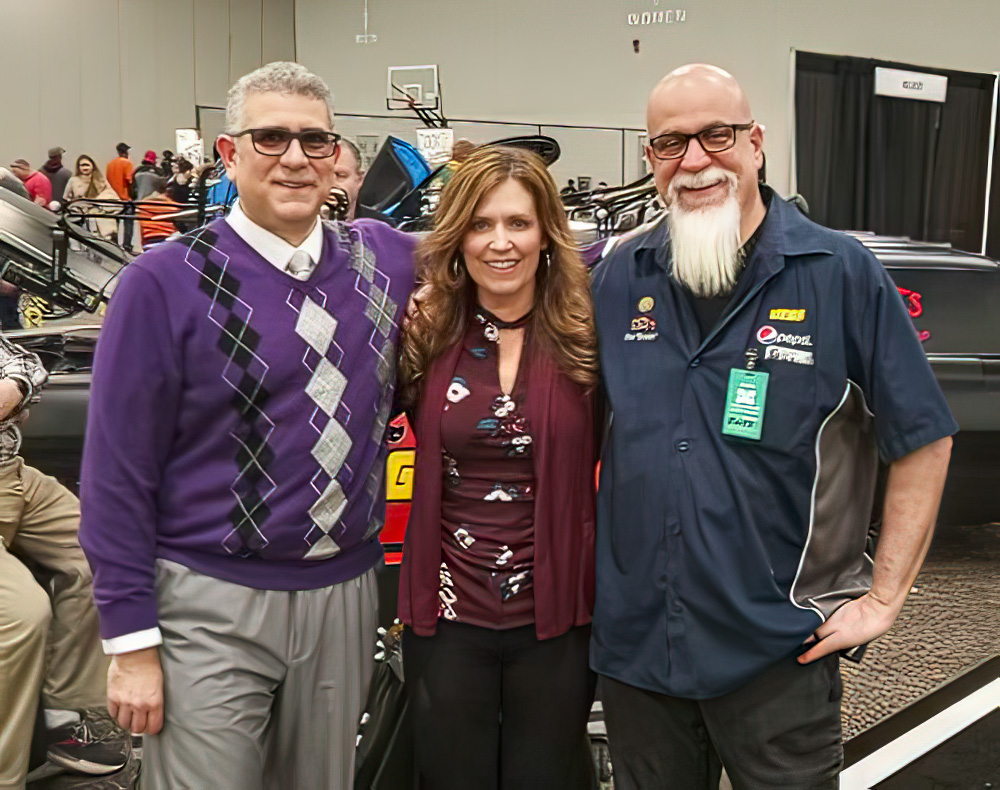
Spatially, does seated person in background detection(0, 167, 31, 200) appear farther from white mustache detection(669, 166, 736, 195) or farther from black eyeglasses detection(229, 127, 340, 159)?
white mustache detection(669, 166, 736, 195)

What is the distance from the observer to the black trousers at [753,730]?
5.92 feet

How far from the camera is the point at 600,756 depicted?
2.64 m

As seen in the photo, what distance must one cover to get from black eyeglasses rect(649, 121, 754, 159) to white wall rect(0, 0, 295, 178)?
1635 cm

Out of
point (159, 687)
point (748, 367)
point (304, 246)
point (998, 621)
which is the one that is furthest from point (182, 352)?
point (998, 621)

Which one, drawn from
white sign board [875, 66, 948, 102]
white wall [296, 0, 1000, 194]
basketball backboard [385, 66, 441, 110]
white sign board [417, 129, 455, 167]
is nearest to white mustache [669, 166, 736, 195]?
white sign board [417, 129, 455, 167]

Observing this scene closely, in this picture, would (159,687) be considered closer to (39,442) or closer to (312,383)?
(312,383)

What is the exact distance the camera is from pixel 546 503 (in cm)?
188

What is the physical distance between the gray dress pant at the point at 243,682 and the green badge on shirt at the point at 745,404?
2.61ft

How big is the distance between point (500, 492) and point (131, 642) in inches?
28.4

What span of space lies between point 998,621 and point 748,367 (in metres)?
3.14

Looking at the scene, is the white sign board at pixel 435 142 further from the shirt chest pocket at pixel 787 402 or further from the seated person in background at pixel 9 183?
the shirt chest pocket at pixel 787 402

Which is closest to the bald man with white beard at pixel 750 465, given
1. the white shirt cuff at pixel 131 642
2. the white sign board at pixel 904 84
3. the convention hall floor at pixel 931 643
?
the white shirt cuff at pixel 131 642

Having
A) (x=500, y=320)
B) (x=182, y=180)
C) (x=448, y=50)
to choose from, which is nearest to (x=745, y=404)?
(x=500, y=320)

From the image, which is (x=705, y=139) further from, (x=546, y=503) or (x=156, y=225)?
(x=156, y=225)
